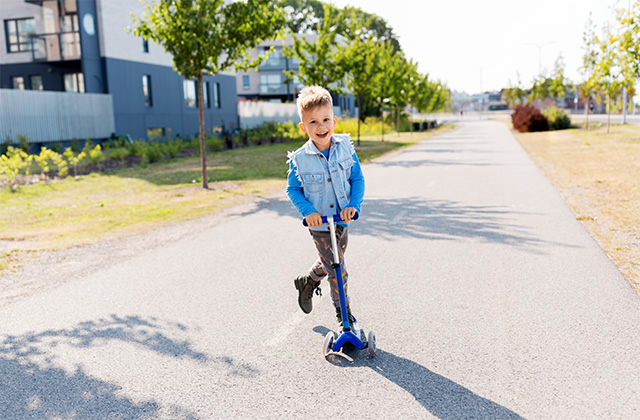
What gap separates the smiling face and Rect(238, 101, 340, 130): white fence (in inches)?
1324

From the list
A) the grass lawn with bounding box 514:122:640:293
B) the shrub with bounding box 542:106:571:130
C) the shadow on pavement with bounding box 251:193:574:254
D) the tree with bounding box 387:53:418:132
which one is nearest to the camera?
the grass lawn with bounding box 514:122:640:293

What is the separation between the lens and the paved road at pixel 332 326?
332 centimetres

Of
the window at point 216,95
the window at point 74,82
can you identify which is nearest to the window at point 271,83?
the window at point 216,95

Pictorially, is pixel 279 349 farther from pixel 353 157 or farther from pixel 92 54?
pixel 92 54

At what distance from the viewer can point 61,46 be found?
26.2m

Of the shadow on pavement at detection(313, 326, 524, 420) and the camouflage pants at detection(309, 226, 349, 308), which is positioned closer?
the shadow on pavement at detection(313, 326, 524, 420)

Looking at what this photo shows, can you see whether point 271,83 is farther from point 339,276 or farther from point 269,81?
point 339,276

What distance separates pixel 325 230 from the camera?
400 centimetres

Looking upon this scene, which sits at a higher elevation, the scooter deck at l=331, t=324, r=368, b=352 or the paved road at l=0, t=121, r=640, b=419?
the scooter deck at l=331, t=324, r=368, b=352

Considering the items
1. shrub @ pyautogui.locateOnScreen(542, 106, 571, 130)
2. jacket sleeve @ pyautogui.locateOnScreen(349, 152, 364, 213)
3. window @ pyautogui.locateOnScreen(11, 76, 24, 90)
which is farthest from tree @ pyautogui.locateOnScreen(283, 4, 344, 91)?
shrub @ pyautogui.locateOnScreen(542, 106, 571, 130)

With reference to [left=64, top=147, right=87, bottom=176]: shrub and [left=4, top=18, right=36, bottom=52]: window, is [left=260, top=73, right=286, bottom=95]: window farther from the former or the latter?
[left=64, top=147, right=87, bottom=176]: shrub

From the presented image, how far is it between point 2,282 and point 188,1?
28.2ft

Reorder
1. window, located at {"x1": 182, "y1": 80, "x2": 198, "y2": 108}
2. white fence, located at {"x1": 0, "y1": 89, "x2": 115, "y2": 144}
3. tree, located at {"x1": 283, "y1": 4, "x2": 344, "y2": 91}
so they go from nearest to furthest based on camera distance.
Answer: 1. white fence, located at {"x1": 0, "y1": 89, "x2": 115, "y2": 144}
2. tree, located at {"x1": 283, "y1": 4, "x2": 344, "y2": 91}
3. window, located at {"x1": 182, "y1": 80, "x2": 198, "y2": 108}

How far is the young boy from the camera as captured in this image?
369 cm
